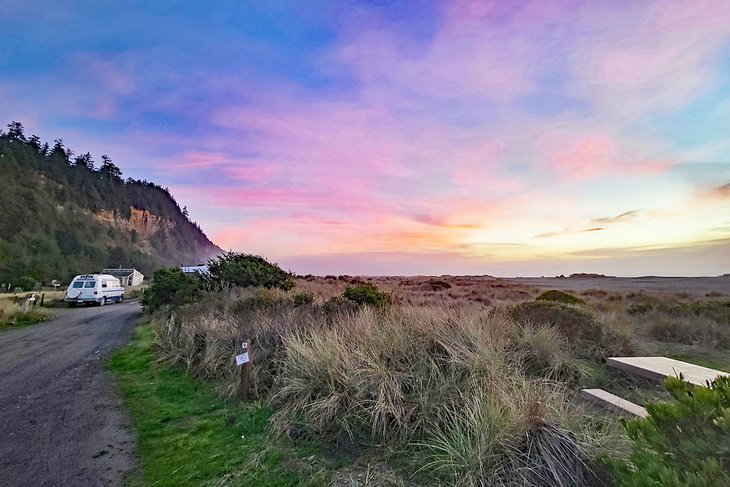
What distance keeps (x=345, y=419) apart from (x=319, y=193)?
12.9 meters

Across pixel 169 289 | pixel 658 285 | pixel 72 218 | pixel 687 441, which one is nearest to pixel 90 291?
pixel 169 289

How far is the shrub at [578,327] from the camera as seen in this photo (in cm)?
802

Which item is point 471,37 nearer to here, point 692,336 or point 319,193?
point 319,193

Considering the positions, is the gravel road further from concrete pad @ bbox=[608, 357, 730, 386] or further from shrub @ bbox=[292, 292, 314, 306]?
concrete pad @ bbox=[608, 357, 730, 386]

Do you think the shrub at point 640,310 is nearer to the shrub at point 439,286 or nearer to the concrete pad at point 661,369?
the concrete pad at point 661,369

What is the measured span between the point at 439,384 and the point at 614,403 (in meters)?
2.13

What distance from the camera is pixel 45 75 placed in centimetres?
1595

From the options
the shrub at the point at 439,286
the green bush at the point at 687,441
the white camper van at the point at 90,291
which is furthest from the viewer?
the shrub at the point at 439,286

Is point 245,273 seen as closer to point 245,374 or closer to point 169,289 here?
point 169,289

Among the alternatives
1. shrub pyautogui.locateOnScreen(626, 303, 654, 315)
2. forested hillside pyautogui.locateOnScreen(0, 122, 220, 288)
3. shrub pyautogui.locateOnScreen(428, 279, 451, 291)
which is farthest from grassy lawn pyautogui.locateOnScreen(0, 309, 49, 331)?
forested hillside pyautogui.locateOnScreen(0, 122, 220, 288)

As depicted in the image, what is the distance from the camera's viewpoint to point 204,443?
464cm

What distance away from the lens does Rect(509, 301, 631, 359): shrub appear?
26.3 ft

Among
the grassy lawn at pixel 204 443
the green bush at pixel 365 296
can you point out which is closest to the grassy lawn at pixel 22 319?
the grassy lawn at pixel 204 443

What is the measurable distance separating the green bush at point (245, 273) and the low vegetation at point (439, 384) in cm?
736
